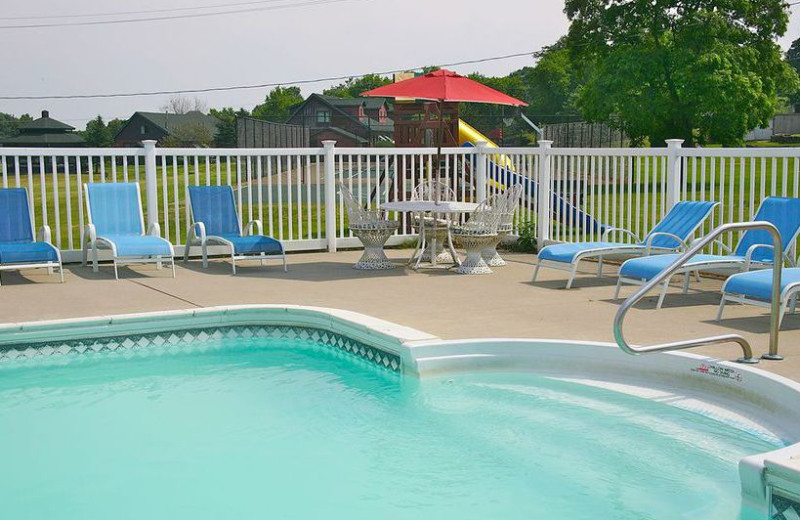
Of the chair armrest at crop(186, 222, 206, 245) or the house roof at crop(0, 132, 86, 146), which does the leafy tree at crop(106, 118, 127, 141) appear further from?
the chair armrest at crop(186, 222, 206, 245)

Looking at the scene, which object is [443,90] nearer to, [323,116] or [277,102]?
[323,116]

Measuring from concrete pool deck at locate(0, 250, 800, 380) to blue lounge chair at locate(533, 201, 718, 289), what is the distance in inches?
10.3

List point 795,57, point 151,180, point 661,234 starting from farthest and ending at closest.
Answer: point 795,57
point 151,180
point 661,234

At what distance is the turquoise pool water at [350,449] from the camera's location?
13.3 ft

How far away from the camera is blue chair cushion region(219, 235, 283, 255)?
31.9 ft

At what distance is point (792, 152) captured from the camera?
27.0 ft

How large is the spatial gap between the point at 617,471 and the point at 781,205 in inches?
165

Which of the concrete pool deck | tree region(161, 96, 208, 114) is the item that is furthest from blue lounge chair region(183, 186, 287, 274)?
tree region(161, 96, 208, 114)

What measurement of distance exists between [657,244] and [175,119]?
82.9 metres

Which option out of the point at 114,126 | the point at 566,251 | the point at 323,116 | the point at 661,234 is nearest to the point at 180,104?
the point at 114,126

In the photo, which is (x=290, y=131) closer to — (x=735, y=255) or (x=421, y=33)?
(x=421, y=33)

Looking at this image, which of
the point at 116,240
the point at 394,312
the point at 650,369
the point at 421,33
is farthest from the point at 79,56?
the point at 650,369

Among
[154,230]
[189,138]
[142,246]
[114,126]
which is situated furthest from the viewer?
[114,126]

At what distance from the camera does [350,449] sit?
478 centimetres
